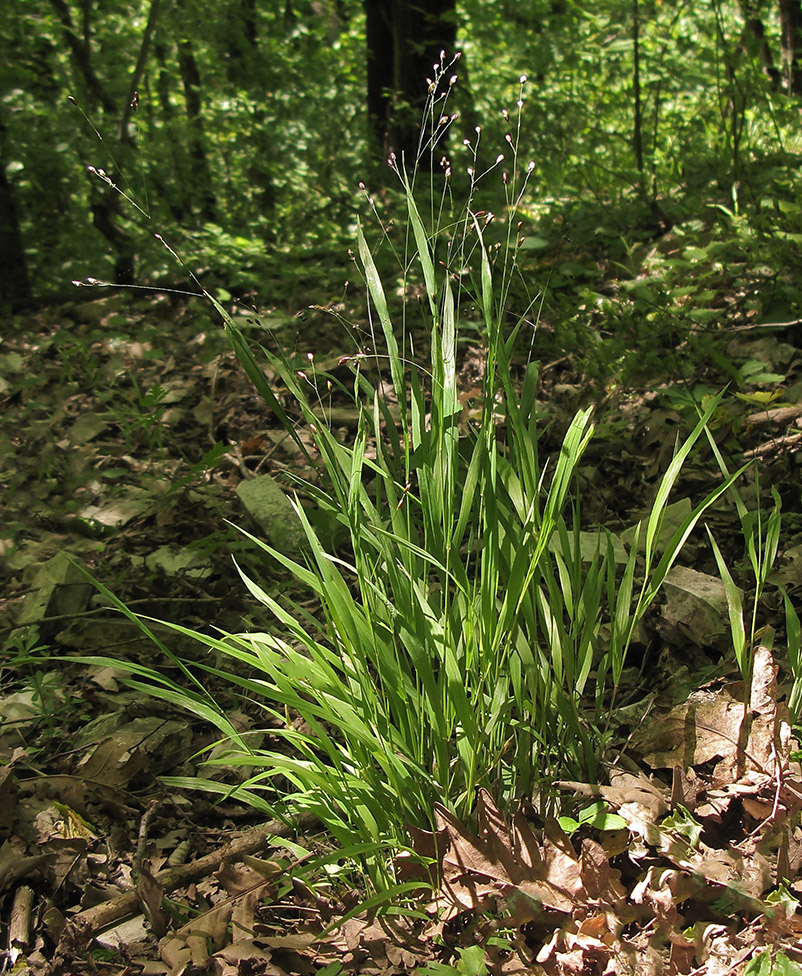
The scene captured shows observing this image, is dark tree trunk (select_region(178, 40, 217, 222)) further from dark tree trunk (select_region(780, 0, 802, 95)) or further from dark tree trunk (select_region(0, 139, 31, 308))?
dark tree trunk (select_region(780, 0, 802, 95))

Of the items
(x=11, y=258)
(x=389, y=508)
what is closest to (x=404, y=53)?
(x=11, y=258)

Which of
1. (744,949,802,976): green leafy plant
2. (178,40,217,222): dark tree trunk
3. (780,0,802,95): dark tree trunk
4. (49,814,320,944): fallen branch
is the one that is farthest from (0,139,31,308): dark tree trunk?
(744,949,802,976): green leafy plant

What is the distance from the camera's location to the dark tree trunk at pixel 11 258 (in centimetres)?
418

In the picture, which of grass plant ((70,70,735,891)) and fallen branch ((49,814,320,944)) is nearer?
grass plant ((70,70,735,891))

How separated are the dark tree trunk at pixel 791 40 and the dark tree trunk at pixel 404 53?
176cm

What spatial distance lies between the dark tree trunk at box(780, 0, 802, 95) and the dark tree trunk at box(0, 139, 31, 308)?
401 cm

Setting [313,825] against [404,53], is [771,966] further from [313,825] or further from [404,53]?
[404,53]

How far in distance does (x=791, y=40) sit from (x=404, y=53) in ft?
7.02

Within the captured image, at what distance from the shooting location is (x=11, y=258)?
14.0ft

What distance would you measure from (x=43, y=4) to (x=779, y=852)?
18.4 feet

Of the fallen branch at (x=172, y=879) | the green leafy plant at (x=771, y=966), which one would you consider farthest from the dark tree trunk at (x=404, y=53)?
the green leafy plant at (x=771, y=966)

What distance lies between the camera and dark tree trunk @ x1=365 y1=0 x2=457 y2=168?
4.75 meters

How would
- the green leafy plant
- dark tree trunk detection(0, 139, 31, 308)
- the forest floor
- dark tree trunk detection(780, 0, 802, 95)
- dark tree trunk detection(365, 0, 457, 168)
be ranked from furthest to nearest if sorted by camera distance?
1. dark tree trunk detection(365, 0, 457, 168)
2. dark tree trunk detection(780, 0, 802, 95)
3. dark tree trunk detection(0, 139, 31, 308)
4. the forest floor
5. the green leafy plant

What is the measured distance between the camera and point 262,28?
19.5ft
